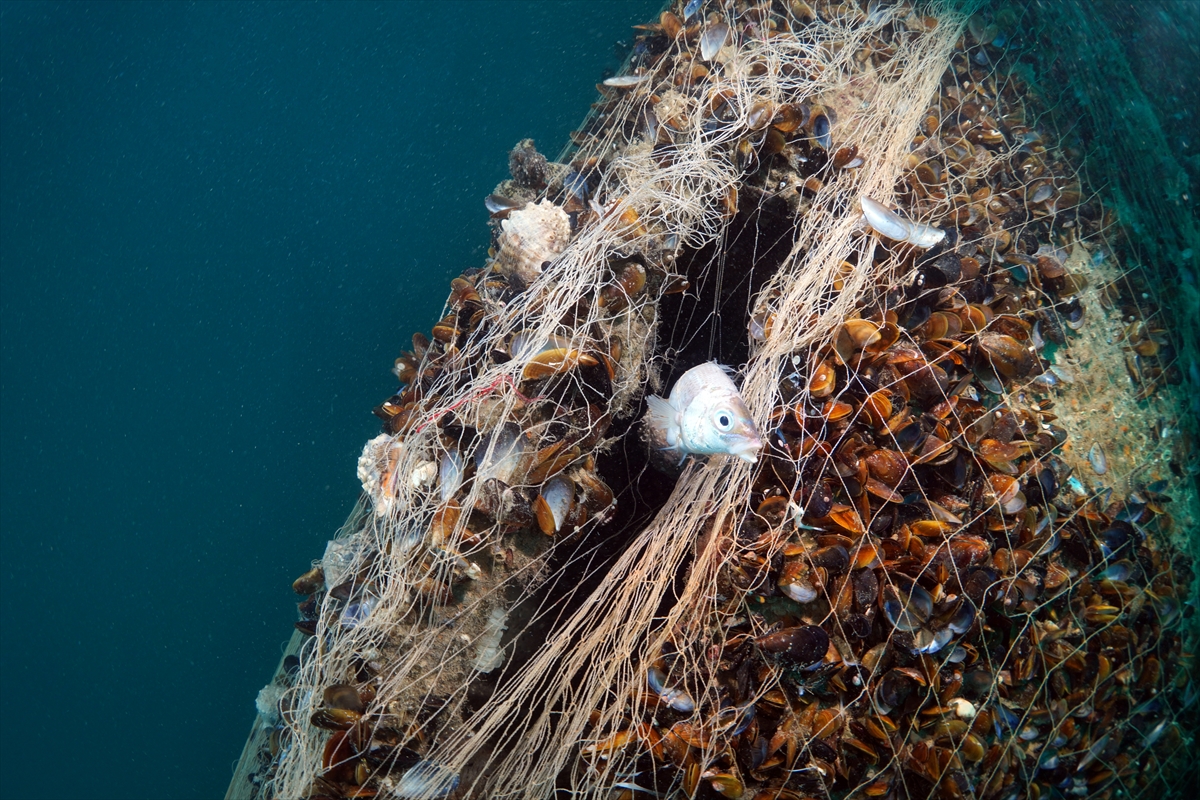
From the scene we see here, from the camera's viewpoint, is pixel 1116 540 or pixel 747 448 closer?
pixel 747 448

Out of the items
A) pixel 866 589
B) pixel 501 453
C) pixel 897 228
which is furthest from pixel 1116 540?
pixel 501 453

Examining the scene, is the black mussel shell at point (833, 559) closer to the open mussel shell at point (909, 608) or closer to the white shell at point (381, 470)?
the open mussel shell at point (909, 608)

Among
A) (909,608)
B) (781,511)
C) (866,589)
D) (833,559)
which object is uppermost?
(781,511)

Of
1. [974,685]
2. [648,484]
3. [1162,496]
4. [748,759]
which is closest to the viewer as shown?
[748,759]

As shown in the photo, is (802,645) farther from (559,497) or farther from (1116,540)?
(1116,540)

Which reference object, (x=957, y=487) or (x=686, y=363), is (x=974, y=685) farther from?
(x=686, y=363)

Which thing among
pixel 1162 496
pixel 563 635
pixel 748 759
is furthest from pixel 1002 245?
pixel 563 635

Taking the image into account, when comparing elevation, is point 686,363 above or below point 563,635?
above
